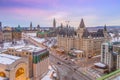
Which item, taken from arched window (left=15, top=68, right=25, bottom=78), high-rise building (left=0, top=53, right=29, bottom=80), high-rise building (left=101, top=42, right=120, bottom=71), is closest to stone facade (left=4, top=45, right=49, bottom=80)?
high-rise building (left=0, top=53, right=29, bottom=80)

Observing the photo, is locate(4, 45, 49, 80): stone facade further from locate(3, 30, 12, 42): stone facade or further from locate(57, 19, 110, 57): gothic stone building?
locate(3, 30, 12, 42): stone facade

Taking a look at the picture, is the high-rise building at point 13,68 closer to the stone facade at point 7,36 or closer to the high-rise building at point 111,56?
the high-rise building at point 111,56

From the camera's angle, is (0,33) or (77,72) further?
(0,33)

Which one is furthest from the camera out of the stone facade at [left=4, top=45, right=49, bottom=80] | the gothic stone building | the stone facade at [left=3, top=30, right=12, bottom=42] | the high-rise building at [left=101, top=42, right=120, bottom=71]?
the stone facade at [left=3, top=30, right=12, bottom=42]

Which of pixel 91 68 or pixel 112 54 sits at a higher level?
pixel 112 54

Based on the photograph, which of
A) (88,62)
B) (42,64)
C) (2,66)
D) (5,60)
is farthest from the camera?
(88,62)

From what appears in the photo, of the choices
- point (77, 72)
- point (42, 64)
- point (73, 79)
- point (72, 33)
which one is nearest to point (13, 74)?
point (42, 64)

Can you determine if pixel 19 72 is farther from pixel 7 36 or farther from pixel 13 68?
pixel 7 36

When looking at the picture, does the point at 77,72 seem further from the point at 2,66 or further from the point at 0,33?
the point at 0,33

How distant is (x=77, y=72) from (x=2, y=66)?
43.7 feet

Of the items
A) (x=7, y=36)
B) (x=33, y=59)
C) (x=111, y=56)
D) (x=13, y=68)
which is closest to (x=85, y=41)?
(x=111, y=56)

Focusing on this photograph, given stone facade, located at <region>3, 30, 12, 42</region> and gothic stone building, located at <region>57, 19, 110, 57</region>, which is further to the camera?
stone facade, located at <region>3, 30, 12, 42</region>

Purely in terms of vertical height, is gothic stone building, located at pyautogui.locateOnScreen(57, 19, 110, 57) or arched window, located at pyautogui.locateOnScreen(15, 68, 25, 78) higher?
gothic stone building, located at pyautogui.locateOnScreen(57, 19, 110, 57)

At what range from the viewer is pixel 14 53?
78.4ft
